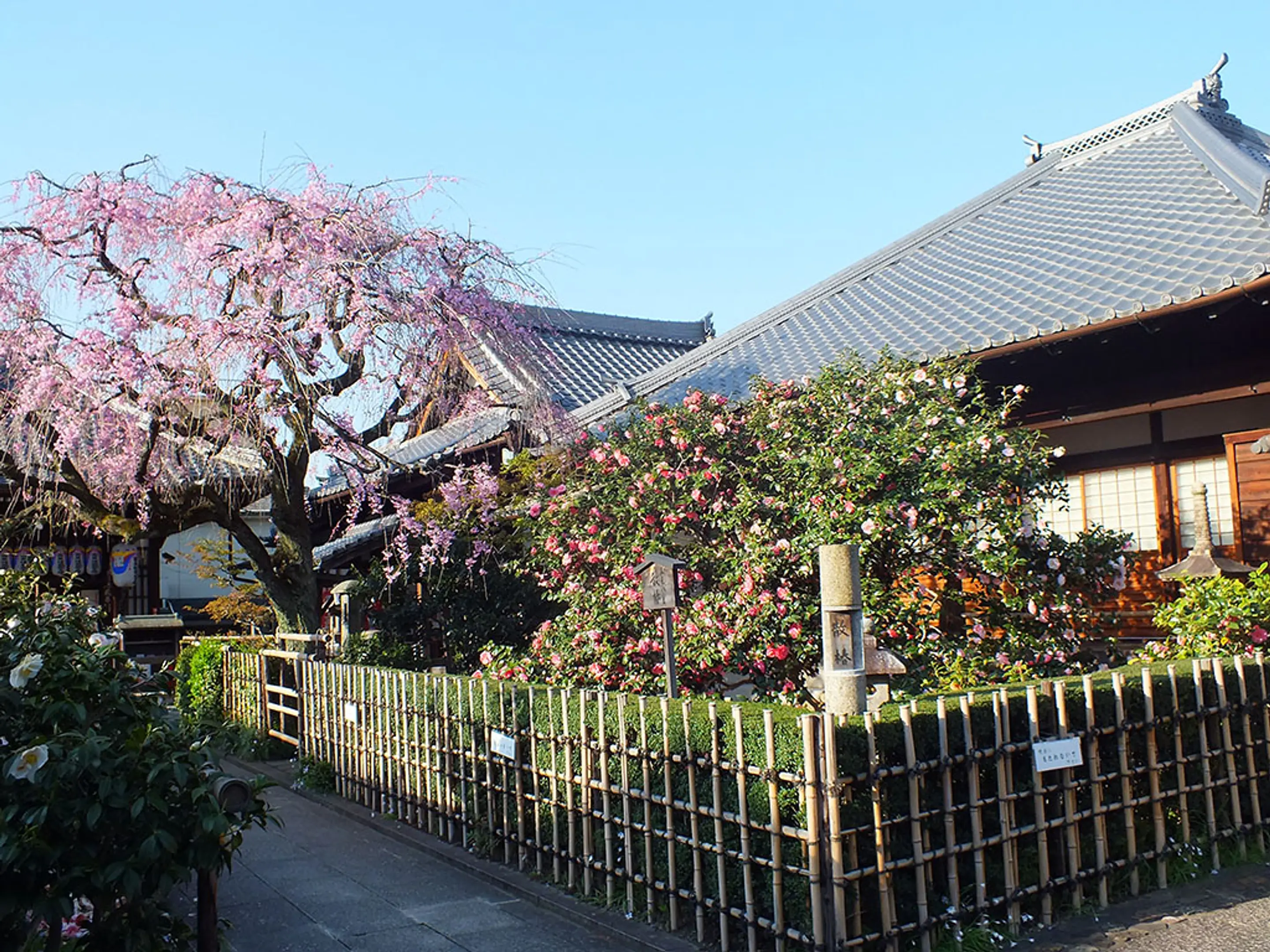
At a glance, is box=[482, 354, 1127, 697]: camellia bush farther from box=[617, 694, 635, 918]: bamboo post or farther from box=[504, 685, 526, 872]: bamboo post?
box=[617, 694, 635, 918]: bamboo post

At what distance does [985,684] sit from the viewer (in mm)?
7062

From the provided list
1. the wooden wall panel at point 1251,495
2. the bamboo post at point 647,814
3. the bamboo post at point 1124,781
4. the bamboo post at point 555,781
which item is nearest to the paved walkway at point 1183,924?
the bamboo post at point 1124,781

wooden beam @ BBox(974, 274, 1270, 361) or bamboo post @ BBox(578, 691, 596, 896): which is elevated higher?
wooden beam @ BBox(974, 274, 1270, 361)

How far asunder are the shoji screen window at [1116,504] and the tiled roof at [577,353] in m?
5.20

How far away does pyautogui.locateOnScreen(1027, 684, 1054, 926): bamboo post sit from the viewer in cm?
549

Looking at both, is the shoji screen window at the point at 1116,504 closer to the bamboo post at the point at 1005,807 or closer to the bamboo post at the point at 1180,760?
the bamboo post at the point at 1180,760

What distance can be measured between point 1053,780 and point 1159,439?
4.85 meters

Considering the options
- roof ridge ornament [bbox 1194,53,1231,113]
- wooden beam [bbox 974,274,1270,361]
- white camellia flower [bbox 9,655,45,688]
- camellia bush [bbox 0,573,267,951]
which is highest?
roof ridge ornament [bbox 1194,53,1231,113]

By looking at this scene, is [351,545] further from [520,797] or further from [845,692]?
[845,692]

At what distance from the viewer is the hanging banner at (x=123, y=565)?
68.7 ft

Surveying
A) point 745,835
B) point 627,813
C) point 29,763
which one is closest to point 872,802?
point 745,835

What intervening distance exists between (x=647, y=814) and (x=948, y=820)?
62.5 inches

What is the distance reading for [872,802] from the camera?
16.3 feet

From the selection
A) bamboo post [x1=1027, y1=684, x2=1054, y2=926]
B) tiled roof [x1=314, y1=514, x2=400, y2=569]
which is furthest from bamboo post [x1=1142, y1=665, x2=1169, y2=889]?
tiled roof [x1=314, y1=514, x2=400, y2=569]
